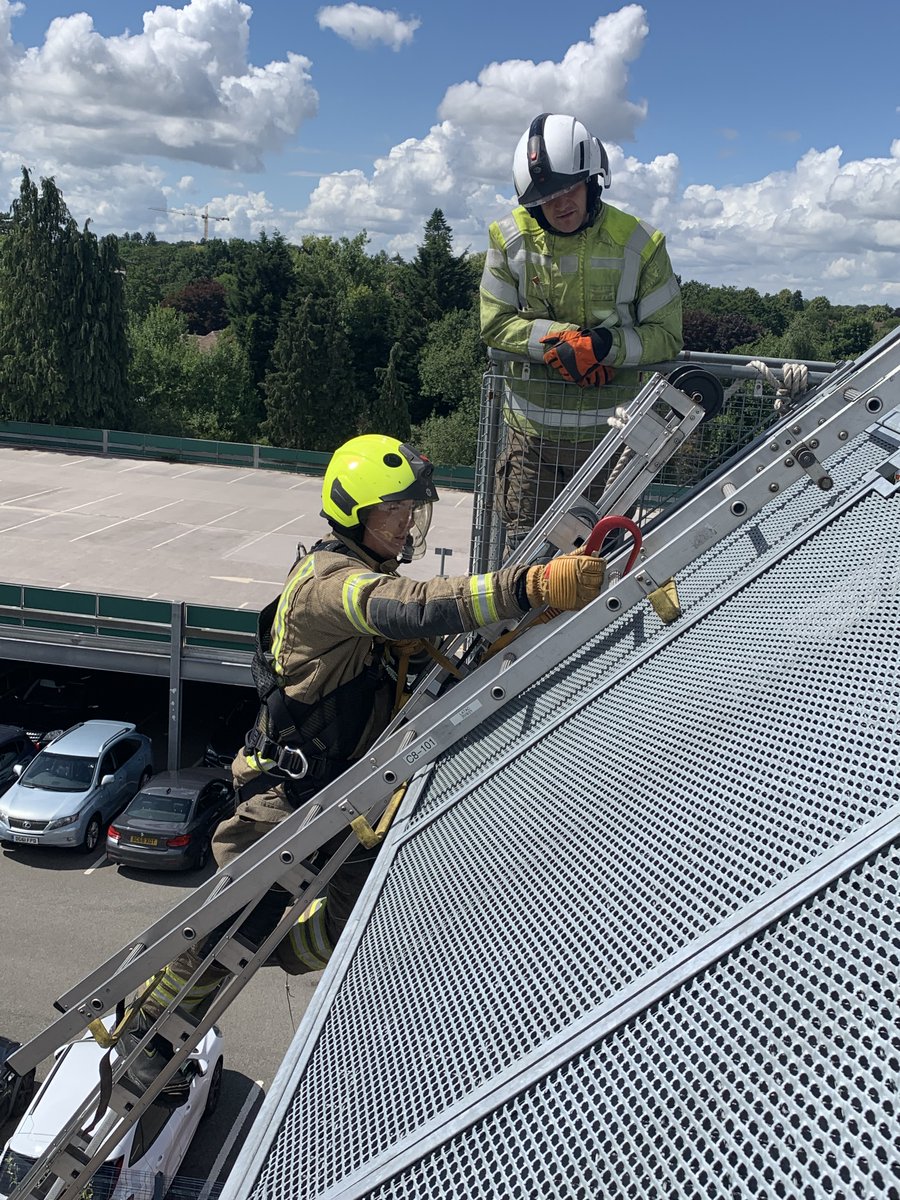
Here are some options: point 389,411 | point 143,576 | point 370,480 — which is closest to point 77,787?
point 143,576

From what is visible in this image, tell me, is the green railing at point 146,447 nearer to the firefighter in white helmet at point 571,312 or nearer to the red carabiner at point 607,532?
the firefighter in white helmet at point 571,312

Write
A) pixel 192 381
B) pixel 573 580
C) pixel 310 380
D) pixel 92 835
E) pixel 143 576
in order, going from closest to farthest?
1. pixel 573 580
2. pixel 92 835
3. pixel 143 576
4. pixel 310 380
5. pixel 192 381

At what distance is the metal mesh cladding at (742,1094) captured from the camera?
153 cm

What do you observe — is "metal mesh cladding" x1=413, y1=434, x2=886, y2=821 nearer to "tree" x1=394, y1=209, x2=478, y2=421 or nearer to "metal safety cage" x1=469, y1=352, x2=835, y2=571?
"metal safety cage" x1=469, y1=352, x2=835, y2=571

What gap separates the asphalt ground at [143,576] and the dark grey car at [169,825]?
473mm

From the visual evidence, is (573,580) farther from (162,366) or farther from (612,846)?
(162,366)

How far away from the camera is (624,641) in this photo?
3680 mm

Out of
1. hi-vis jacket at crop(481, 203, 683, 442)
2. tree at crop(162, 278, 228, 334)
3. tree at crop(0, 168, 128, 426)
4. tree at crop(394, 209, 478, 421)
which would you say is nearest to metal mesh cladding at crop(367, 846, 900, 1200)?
hi-vis jacket at crop(481, 203, 683, 442)

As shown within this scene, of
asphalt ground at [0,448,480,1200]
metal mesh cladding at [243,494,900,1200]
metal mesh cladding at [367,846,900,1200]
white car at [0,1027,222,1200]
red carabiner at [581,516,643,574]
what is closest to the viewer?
metal mesh cladding at [367,846,900,1200]

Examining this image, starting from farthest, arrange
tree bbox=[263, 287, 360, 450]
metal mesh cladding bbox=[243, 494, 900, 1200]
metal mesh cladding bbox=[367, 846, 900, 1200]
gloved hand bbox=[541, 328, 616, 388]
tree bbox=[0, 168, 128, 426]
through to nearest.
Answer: tree bbox=[263, 287, 360, 450]
tree bbox=[0, 168, 128, 426]
gloved hand bbox=[541, 328, 616, 388]
metal mesh cladding bbox=[243, 494, 900, 1200]
metal mesh cladding bbox=[367, 846, 900, 1200]

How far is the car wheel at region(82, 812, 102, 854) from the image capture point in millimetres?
15727

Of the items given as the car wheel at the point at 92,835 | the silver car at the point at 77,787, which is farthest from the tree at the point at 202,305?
the car wheel at the point at 92,835

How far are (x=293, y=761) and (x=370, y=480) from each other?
1.33 metres

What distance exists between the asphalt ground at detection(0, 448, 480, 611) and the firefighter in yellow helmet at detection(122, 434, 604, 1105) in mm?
14855
